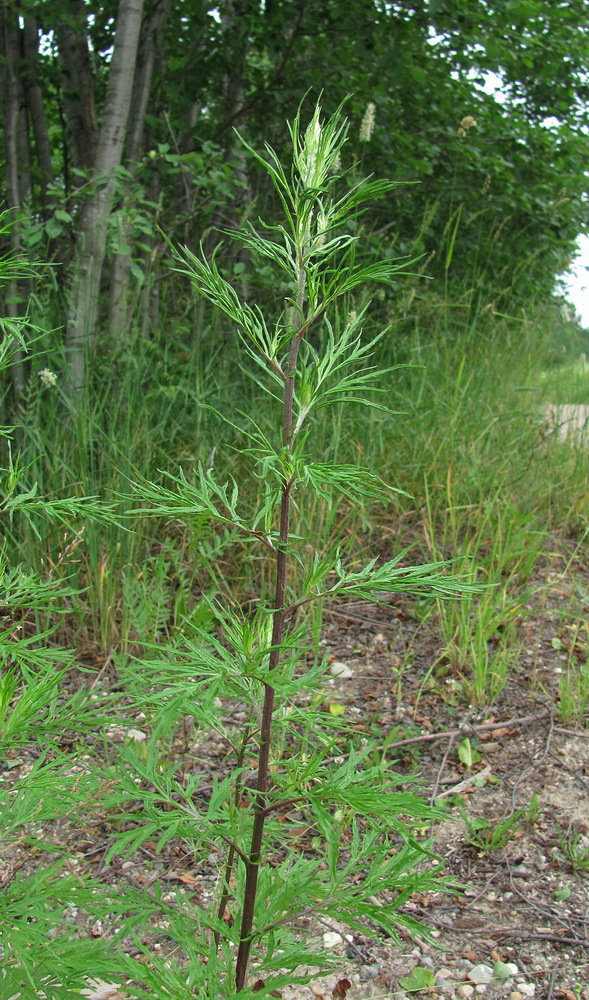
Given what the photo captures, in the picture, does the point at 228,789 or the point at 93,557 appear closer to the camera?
the point at 228,789

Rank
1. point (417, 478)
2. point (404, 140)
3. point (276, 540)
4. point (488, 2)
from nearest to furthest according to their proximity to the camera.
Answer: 1. point (276, 540)
2. point (417, 478)
3. point (488, 2)
4. point (404, 140)

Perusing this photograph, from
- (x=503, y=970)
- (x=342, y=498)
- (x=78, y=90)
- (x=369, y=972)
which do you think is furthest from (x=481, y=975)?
→ (x=78, y=90)

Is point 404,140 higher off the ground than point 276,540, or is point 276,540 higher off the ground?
point 404,140

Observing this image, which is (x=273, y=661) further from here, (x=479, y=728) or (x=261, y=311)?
(x=479, y=728)

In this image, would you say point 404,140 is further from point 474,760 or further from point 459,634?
point 474,760

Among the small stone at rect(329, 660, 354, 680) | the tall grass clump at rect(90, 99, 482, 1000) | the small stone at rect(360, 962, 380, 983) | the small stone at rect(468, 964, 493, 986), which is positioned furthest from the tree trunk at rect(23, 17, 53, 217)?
the small stone at rect(468, 964, 493, 986)

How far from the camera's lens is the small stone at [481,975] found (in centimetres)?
183

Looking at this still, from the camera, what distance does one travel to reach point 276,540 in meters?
1.26

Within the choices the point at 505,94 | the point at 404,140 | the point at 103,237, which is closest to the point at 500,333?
the point at 404,140

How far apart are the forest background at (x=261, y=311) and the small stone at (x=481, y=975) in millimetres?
911

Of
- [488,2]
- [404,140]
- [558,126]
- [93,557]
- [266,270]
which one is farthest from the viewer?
[558,126]

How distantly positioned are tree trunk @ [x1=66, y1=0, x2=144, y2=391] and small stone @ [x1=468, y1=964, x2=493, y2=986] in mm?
2861

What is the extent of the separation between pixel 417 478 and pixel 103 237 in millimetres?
1849

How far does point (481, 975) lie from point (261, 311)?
177 centimetres
